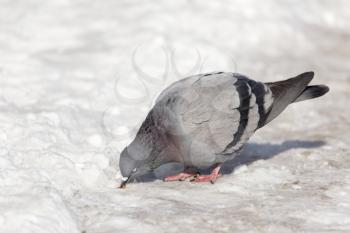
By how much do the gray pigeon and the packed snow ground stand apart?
21 centimetres

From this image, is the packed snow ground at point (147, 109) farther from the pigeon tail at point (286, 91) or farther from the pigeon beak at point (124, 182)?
the pigeon tail at point (286, 91)

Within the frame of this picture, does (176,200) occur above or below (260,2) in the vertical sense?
below

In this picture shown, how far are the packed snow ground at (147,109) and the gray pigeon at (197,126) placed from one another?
0.70 feet

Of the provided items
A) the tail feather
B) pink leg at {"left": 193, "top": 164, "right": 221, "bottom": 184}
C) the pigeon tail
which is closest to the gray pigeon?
pink leg at {"left": 193, "top": 164, "right": 221, "bottom": 184}

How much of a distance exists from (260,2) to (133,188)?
15.7ft

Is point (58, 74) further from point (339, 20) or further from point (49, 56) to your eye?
point (339, 20)

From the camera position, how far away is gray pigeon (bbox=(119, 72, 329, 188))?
17.0ft

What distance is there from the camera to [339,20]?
991 cm

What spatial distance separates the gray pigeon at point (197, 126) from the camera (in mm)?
5175

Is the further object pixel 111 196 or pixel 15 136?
pixel 15 136

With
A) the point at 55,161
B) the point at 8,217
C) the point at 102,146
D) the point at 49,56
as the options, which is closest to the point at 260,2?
the point at 49,56

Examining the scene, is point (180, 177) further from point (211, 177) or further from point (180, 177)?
point (211, 177)

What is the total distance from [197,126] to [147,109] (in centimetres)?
172

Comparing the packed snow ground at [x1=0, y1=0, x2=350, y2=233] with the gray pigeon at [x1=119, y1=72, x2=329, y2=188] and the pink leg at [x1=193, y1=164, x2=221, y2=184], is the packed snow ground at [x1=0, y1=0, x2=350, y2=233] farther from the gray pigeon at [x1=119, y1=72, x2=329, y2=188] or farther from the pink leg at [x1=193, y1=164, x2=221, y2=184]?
the gray pigeon at [x1=119, y1=72, x2=329, y2=188]
